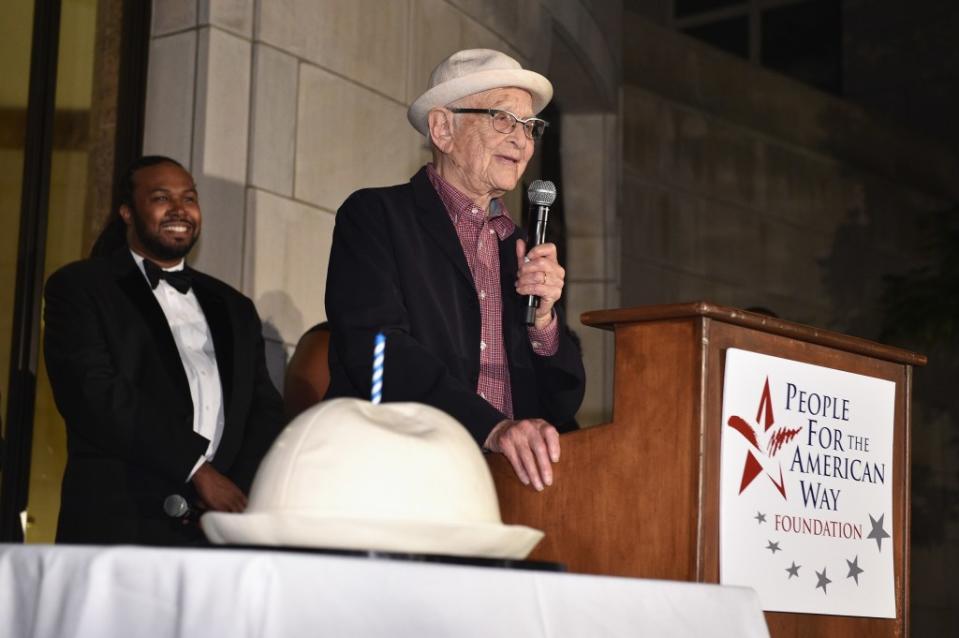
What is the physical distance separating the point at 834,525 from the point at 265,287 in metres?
3.30

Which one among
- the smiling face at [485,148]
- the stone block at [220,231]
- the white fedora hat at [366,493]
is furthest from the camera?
the stone block at [220,231]

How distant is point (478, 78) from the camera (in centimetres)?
334

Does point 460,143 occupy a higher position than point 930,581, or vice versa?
point 460,143

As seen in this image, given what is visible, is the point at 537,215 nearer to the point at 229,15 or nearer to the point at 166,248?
the point at 166,248

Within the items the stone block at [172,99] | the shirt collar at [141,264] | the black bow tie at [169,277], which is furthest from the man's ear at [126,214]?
the stone block at [172,99]

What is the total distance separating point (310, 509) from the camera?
1.56m

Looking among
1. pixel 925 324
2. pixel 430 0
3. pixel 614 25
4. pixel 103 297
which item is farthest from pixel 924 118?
pixel 103 297

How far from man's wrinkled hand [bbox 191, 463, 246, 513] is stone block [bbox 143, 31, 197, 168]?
193cm

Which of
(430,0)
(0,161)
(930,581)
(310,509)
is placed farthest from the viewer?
(930,581)

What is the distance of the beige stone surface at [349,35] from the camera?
19.2 ft

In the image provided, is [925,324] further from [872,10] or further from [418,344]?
[418,344]

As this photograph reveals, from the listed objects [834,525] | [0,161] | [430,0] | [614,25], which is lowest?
[834,525]

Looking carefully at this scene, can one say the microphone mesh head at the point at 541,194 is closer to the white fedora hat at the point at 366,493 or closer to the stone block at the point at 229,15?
the white fedora hat at the point at 366,493

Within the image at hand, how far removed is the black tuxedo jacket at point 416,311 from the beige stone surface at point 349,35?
2.73m
